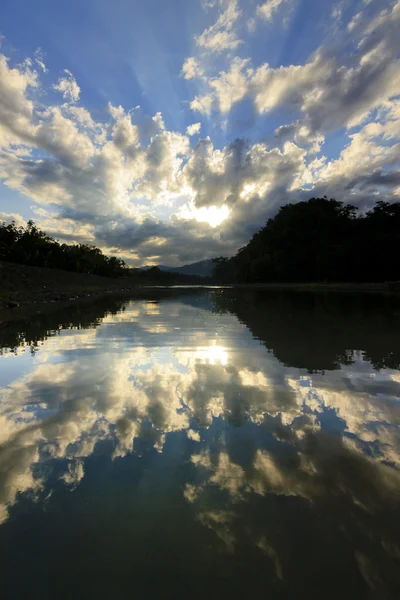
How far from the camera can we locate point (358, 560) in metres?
1.99

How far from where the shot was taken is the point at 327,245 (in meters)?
72.8

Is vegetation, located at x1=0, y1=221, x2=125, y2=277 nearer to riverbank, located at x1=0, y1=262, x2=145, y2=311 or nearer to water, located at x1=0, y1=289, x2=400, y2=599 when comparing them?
riverbank, located at x1=0, y1=262, x2=145, y2=311

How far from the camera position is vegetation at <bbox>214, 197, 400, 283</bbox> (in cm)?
6353

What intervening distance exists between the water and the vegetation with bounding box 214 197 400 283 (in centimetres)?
6589

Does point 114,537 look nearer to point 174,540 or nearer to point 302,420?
point 174,540

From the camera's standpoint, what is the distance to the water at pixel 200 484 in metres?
1.89

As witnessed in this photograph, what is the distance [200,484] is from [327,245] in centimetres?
7685

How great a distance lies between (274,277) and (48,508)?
8759cm

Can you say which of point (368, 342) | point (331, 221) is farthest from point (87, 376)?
point (331, 221)

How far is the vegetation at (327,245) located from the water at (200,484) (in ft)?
216

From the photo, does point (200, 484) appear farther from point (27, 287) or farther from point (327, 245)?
point (327, 245)

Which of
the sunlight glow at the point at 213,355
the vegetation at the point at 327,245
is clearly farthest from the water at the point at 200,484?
the vegetation at the point at 327,245

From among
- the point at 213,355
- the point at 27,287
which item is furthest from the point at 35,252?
the point at 213,355

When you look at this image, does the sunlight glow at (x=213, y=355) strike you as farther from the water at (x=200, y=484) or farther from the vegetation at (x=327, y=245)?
the vegetation at (x=327, y=245)
